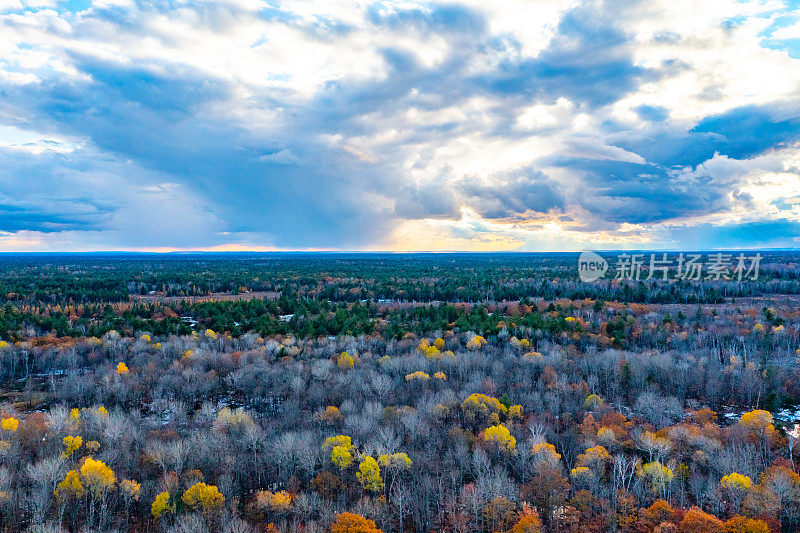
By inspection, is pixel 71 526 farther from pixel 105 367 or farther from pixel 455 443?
pixel 105 367

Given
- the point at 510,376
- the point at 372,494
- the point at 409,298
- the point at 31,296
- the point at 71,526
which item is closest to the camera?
the point at 71,526

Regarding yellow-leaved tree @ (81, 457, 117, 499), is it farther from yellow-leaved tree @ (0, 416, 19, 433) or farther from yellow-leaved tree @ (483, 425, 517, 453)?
yellow-leaved tree @ (483, 425, 517, 453)

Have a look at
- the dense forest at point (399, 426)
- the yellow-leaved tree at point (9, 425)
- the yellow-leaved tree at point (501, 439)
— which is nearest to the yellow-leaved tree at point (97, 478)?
the dense forest at point (399, 426)

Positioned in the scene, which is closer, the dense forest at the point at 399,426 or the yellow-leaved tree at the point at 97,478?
the yellow-leaved tree at the point at 97,478

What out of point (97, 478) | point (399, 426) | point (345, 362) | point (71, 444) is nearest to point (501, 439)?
point (399, 426)

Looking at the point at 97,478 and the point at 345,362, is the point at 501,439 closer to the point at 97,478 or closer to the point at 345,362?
the point at 345,362

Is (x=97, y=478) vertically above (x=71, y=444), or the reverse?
(x=97, y=478)

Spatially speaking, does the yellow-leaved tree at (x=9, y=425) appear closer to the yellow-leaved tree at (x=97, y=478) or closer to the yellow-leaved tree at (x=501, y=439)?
the yellow-leaved tree at (x=97, y=478)

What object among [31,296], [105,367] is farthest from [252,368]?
[31,296]
